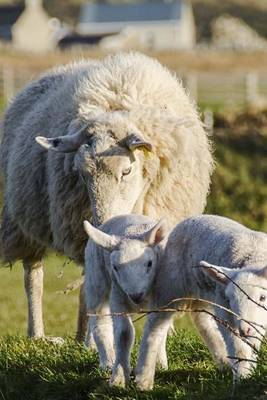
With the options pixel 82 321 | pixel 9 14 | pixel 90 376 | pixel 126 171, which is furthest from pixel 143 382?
pixel 9 14

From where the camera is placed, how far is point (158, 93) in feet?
26.2

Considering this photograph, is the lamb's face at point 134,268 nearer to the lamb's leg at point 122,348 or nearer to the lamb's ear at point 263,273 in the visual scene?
the lamb's leg at point 122,348

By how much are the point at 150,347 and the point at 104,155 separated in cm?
217

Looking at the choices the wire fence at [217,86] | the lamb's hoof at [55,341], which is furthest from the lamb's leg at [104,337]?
the wire fence at [217,86]

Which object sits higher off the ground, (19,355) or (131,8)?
(19,355)

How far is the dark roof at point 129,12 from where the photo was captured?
104 meters

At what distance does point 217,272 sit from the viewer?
15.4 ft

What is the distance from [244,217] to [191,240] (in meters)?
16.5

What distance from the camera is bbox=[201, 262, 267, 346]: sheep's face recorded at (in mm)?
4656

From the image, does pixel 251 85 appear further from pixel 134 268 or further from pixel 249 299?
pixel 249 299

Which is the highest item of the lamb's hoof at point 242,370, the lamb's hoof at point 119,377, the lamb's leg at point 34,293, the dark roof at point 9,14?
the lamb's hoof at point 242,370

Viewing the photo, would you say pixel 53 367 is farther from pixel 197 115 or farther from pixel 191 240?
pixel 197 115

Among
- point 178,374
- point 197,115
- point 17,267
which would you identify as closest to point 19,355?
point 178,374

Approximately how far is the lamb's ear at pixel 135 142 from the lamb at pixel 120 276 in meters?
1.30
